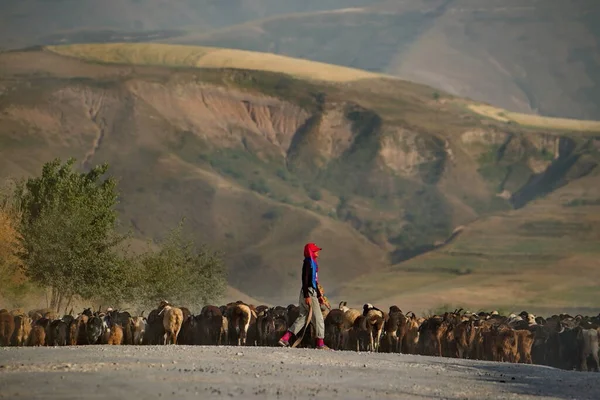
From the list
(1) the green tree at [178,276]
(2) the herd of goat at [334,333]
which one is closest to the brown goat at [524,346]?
(2) the herd of goat at [334,333]

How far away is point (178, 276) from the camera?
51531 millimetres

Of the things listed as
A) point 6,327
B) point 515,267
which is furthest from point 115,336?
point 515,267

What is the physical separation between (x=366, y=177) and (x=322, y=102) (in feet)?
54.4

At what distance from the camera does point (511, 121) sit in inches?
7475

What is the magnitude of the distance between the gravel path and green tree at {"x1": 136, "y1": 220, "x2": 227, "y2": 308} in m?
24.1

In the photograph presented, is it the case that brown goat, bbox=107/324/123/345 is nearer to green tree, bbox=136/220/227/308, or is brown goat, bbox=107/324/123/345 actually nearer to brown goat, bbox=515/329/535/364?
brown goat, bbox=515/329/535/364

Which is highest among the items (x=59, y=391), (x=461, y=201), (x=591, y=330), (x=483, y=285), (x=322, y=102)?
(x=322, y=102)

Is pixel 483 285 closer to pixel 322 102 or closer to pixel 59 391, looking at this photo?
pixel 322 102

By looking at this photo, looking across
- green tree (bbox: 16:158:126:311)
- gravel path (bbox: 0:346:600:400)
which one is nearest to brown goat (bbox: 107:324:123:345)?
gravel path (bbox: 0:346:600:400)

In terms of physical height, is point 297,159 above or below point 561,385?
above

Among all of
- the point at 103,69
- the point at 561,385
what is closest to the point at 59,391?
the point at 561,385

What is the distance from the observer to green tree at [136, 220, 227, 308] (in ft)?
164

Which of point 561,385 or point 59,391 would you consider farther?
point 561,385

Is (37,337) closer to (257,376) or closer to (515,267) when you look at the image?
(257,376)
